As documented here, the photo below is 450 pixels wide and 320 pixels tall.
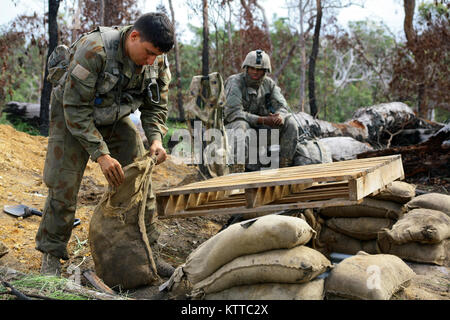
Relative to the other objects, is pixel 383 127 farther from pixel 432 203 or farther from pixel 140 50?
pixel 140 50

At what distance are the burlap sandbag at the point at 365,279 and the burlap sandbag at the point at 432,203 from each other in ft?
5.07

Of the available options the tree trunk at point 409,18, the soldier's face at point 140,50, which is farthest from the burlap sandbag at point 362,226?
the tree trunk at point 409,18

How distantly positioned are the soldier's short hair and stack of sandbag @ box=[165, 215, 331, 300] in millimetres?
1276

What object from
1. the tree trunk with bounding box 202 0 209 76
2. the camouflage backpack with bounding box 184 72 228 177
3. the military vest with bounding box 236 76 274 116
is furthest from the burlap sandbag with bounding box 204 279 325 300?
the tree trunk with bounding box 202 0 209 76

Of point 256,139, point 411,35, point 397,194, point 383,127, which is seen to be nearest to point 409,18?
point 411,35

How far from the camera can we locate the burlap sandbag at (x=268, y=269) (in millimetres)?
2537

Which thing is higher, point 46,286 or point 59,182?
point 59,182

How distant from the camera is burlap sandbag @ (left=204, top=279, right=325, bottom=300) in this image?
2516mm

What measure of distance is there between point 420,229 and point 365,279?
1.33 m

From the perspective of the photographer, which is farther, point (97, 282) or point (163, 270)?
point (163, 270)

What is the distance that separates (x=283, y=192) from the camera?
421 centimetres

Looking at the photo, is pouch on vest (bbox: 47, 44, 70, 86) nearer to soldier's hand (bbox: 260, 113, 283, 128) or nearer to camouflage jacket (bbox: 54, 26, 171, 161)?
camouflage jacket (bbox: 54, 26, 171, 161)
